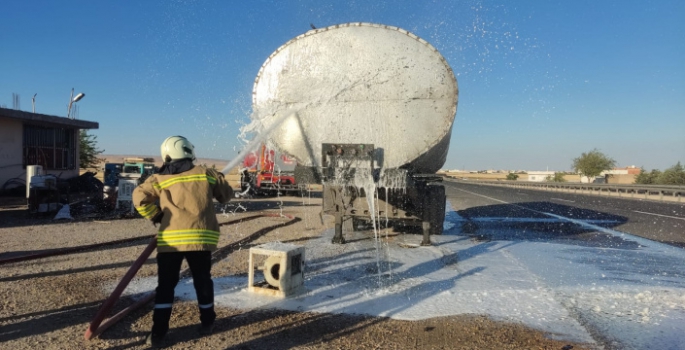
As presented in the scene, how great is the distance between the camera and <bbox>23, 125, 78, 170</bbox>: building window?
19969 millimetres

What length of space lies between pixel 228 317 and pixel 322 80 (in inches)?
139

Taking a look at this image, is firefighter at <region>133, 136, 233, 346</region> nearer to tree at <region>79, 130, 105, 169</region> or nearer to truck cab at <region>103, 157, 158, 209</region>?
truck cab at <region>103, 157, 158, 209</region>

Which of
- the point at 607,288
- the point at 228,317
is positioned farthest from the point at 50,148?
the point at 607,288

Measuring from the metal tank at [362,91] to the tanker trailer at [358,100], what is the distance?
0.04 feet

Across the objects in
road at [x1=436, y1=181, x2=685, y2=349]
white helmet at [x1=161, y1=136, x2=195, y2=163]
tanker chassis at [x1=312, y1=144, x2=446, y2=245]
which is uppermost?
white helmet at [x1=161, y1=136, x2=195, y2=163]

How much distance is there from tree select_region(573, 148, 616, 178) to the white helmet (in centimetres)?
8688

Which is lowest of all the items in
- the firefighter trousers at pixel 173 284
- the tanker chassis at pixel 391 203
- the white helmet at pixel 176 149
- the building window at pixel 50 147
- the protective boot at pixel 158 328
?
the protective boot at pixel 158 328

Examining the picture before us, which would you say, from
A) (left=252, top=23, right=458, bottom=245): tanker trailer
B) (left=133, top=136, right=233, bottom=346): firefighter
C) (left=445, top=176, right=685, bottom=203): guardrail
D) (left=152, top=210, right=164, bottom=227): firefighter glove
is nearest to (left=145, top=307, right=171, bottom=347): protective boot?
(left=133, top=136, right=233, bottom=346): firefighter

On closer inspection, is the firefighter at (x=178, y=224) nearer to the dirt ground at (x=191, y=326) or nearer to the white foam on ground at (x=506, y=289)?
the dirt ground at (x=191, y=326)

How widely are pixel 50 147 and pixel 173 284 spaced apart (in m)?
20.1

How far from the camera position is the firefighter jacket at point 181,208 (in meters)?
4.18

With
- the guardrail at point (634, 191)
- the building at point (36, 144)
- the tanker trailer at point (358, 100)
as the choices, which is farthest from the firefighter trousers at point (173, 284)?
the guardrail at point (634, 191)

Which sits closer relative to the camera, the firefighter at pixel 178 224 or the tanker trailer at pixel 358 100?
the firefighter at pixel 178 224

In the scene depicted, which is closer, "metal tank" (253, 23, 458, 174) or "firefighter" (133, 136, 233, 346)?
"firefighter" (133, 136, 233, 346)
